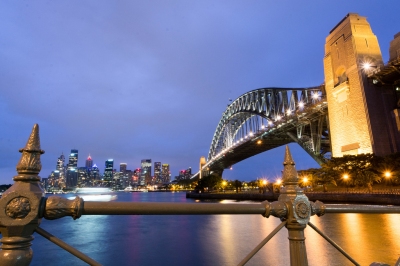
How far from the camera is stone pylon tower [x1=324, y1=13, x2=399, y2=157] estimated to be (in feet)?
91.2

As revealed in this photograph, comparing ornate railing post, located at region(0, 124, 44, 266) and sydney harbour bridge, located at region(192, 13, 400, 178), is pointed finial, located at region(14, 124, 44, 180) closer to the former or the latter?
ornate railing post, located at region(0, 124, 44, 266)

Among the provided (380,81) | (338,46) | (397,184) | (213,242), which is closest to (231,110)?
(338,46)

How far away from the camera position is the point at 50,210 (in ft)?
4.28

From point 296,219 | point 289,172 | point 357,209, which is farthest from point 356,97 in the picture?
point 296,219

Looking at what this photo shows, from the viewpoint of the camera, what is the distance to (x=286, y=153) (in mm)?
2170

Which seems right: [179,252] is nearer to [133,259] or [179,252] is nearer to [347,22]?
[133,259]

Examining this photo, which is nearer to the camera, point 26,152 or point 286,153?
point 26,152

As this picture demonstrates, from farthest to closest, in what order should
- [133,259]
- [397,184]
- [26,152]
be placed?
[397,184] → [133,259] → [26,152]

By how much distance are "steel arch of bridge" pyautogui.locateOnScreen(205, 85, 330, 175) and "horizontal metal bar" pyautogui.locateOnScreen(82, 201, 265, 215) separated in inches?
1613

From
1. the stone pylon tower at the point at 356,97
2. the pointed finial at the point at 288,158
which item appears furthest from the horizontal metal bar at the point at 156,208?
the stone pylon tower at the point at 356,97

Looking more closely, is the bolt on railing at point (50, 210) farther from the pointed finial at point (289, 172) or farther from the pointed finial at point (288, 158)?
the pointed finial at point (288, 158)

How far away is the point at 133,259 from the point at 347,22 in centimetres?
3695

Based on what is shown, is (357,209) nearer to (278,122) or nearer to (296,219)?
(296,219)

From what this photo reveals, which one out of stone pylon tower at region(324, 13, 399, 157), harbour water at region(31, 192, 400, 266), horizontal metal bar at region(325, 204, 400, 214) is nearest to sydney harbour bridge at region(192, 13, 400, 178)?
stone pylon tower at region(324, 13, 399, 157)
